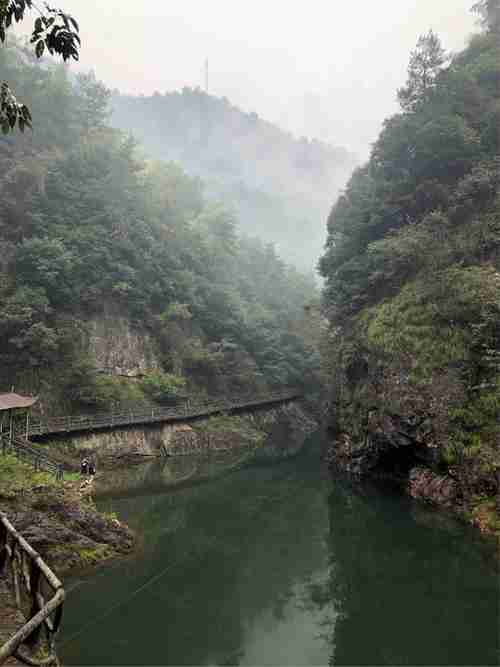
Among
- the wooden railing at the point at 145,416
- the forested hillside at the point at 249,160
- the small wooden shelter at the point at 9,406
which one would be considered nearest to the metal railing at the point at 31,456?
the small wooden shelter at the point at 9,406

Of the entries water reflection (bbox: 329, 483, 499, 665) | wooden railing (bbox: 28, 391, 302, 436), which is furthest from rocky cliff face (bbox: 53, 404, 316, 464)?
water reflection (bbox: 329, 483, 499, 665)

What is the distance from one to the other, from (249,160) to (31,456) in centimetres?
16156

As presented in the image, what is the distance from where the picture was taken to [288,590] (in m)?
13.7

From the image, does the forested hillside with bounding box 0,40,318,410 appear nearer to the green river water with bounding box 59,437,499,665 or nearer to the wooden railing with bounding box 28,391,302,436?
the wooden railing with bounding box 28,391,302,436

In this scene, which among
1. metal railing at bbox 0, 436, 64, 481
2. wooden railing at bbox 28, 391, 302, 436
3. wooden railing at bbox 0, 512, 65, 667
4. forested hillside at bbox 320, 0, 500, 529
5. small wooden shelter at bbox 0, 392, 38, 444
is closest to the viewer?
wooden railing at bbox 0, 512, 65, 667

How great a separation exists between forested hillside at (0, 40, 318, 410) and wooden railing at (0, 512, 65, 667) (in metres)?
21.7

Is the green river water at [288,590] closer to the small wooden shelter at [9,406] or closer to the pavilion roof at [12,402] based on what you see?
the small wooden shelter at [9,406]

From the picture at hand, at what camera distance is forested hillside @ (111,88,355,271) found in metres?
129

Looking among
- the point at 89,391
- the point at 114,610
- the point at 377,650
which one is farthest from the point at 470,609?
the point at 89,391

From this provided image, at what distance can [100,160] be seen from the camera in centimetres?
4456

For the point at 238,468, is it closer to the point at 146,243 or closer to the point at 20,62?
the point at 146,243

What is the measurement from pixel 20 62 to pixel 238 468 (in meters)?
44.1

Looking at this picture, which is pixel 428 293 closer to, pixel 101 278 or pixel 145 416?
pixel 145 416

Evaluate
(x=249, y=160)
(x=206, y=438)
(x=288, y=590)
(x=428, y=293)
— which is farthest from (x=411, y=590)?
(x=249, y=160)
